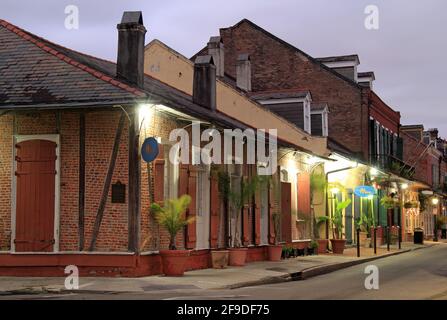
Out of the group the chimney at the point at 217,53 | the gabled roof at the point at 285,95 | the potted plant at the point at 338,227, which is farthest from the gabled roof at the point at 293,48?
the potted plant at the point at 338,227

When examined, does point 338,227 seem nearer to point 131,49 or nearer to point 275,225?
point 275,225

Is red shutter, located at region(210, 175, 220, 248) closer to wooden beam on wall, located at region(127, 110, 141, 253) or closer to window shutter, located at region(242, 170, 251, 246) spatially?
window shutter, located at region(242, 170, 251, 246)

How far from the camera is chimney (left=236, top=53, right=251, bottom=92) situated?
3488 cm

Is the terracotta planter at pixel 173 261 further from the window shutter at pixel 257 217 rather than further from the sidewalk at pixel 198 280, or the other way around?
the window shutter at pixel 257 217

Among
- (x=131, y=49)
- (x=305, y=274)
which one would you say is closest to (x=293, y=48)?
(x=305, y=274)

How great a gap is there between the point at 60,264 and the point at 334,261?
10.7 m

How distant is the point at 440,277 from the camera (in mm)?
18719

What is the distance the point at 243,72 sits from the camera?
3525 centimetres

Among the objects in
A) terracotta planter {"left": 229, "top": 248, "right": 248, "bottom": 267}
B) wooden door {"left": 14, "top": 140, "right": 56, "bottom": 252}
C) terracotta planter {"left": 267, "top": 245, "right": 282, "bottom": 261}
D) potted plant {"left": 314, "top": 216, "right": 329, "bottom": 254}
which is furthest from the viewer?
potted plant {"left": 314, "top": 216, "right": 329, "bottom": 254}

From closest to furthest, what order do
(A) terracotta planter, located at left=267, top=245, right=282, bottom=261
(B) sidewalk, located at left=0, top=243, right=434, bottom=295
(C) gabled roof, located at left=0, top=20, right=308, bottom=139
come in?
(B) sidewalk, located at left=0, top=243, right=434, bottom=295 → (C) gabled roof, located at left=0, top=20, right=308, bottom=139 → (A) terracotta planter, located at left=267, top=245, right=282, bottom=261

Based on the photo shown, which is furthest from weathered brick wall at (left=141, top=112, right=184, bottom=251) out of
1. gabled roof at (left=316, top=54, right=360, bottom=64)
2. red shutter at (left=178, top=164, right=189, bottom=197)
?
gabled roof at (left=316, top=54, right=360, bottom=64)

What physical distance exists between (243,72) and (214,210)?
50.1ft

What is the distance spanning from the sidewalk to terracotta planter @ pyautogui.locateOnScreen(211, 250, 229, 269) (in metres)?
0.25

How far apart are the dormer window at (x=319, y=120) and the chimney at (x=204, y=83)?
10.8 m
